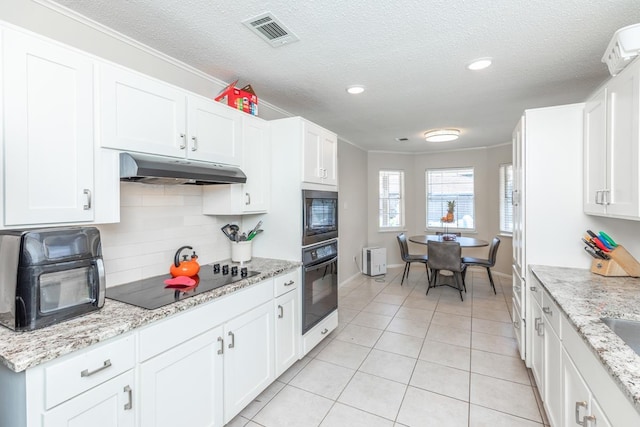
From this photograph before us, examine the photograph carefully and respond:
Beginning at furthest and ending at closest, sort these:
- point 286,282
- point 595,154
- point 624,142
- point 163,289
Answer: point 286,282, point 595,154, point 163,289, point 624,142

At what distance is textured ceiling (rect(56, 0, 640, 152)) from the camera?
167cm

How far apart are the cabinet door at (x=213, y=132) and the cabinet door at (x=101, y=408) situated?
1311 mm

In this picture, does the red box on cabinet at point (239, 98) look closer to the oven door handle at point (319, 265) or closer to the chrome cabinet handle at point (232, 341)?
the oven door handle at point (319, 265)

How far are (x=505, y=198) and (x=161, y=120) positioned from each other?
570 cm

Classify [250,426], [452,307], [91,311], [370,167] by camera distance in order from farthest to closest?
1. [370,167]
2. [452,307]
3. [250,426]
4. [91,311]

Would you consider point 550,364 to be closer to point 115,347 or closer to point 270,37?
point 115,347

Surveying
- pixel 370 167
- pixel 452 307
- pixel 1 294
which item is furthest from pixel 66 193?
pixel 370 167

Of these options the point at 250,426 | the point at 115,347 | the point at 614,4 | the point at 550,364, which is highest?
the point at 614,4

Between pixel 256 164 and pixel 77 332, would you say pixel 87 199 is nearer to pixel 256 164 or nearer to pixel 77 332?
pixel 77 332

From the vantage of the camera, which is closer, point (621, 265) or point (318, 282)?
point (621, 265)

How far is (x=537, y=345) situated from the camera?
216 cm

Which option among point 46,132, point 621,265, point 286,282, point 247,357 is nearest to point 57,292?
point 46,132

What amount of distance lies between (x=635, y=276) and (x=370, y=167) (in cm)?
452

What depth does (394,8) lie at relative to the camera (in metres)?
1.66
